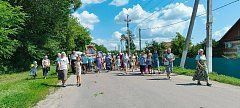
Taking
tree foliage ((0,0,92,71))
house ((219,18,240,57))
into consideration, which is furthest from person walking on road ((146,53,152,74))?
house ((219,18,240,57))

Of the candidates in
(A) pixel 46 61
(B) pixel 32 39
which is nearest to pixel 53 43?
(B) pixel 32 39

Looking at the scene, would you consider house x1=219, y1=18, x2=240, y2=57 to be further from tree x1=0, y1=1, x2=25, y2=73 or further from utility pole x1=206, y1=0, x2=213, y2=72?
tree x1=0, y1=1, x2=25, y2=73

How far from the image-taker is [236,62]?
98.9 feet

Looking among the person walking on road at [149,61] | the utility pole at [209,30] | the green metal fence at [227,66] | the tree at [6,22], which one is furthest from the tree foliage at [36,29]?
the utility pole at [209,30]

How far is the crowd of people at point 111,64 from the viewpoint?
65.0 feet

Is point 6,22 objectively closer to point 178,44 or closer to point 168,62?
point 168,62

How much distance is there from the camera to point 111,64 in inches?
1432

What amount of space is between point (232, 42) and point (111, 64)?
2396cm

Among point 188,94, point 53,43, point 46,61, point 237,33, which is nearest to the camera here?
point 188,94

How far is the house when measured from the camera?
177ft

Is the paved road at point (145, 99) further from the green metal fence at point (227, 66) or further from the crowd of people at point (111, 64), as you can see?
the green metal fence at point (227, 66)

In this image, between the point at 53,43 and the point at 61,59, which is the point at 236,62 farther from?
the point at 53,43

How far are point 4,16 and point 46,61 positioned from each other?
647cm

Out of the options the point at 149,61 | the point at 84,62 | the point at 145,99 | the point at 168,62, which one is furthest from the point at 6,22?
the point at 145,99
